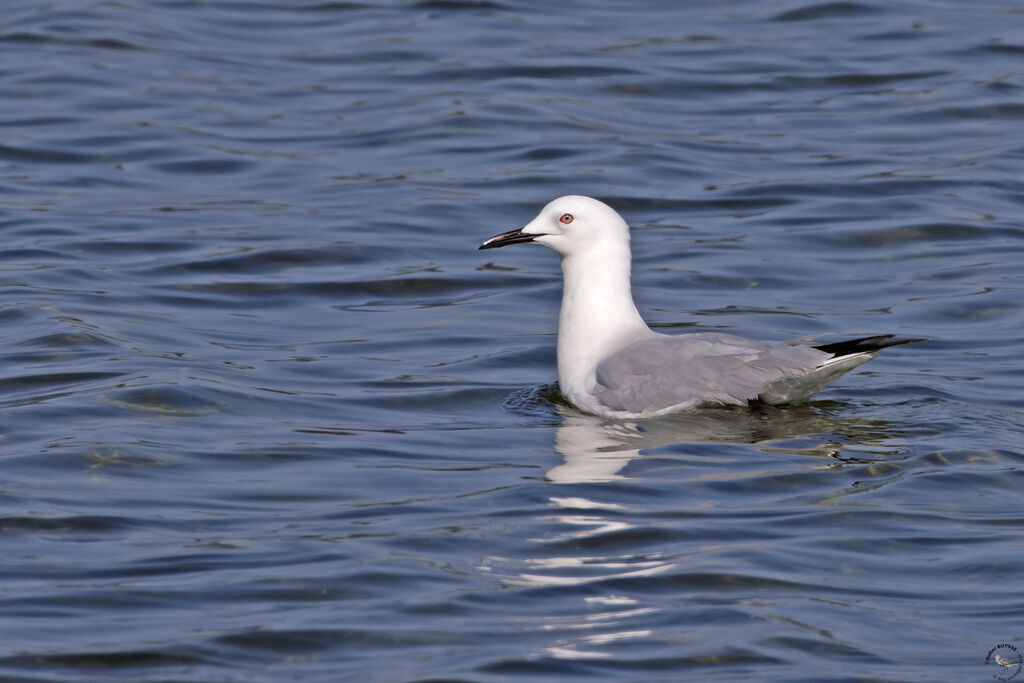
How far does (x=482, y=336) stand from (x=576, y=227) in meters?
1.44

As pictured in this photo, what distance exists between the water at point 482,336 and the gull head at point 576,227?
813 millimetres

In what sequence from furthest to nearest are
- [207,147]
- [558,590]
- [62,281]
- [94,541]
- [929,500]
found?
1. [207,147]
2. [62,281]
3. [929,500]
4. [94,541]
5. [558,590]

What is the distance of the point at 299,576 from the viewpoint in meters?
6.32

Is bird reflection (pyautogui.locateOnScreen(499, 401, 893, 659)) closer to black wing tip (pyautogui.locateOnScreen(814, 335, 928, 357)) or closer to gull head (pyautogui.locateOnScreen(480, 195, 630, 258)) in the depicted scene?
black wing tip (pyautogui.locateOnScreen(814, 335, 928, 357))

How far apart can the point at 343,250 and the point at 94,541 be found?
5777mm

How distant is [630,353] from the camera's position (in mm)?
8852

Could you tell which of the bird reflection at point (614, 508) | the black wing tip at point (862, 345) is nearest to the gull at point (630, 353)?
the black wing tip at point (862, 345)

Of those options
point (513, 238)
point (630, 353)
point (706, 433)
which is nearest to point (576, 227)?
point (513, 238)

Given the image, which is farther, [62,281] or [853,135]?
[853,135]

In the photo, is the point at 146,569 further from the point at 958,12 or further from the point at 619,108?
the point at 958,12

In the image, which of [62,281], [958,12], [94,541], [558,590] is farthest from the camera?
[958,12]

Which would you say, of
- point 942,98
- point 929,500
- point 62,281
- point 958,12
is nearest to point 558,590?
point 929,500

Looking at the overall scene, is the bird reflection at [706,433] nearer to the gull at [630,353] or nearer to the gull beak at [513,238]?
the gull at [630,353]

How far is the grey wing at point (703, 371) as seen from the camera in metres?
8.40
